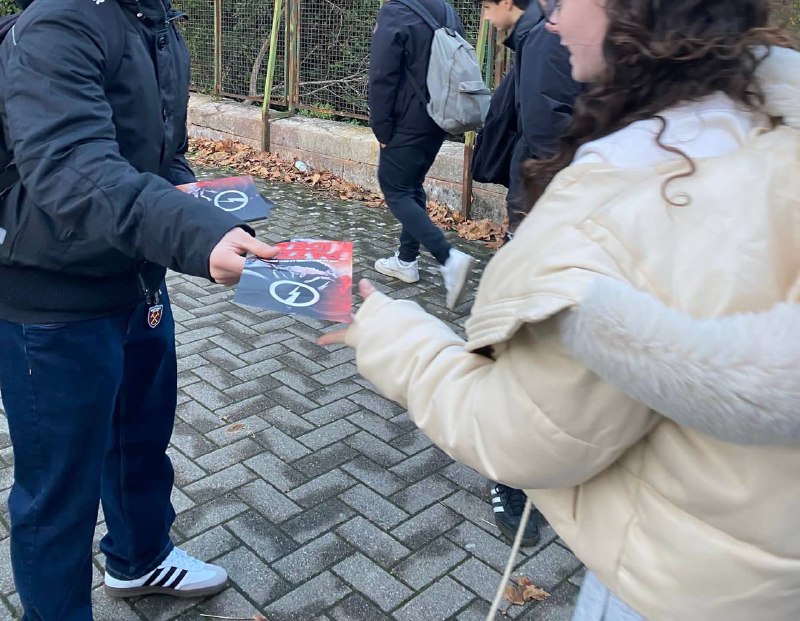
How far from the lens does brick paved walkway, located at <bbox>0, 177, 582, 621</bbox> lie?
260cm

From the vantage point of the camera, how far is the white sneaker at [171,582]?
99.5 inches

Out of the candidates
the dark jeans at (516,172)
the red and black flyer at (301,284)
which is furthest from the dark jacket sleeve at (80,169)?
the dark jeans at (516,172)

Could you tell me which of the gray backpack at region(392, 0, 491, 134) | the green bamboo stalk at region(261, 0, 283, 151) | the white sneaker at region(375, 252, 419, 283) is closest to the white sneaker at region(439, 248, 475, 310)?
the white sneaker at region(375, 252, 419, 283)

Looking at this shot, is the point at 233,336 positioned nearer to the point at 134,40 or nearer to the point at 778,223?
the point at 134,40

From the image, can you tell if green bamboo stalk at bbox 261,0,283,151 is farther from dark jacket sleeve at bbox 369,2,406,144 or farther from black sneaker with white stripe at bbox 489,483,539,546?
black sneaker with white stripe at bbox 489,483,539,546

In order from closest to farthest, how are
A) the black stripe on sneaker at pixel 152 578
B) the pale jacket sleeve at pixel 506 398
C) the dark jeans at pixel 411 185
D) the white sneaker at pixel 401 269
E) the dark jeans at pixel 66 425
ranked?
1. the pale jacket sleeve at pixel 506 398
2. the dark jeans at pixel 66 425
3. the black stripe on sneaker at pixel 152 578
4. the dark jeans at pixel 411 185
5. the white sneaker at pixel 401 269

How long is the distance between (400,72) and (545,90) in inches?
81.8

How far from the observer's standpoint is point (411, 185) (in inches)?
206

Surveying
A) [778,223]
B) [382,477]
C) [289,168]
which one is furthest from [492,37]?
[778,223]

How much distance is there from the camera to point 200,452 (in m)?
3.40

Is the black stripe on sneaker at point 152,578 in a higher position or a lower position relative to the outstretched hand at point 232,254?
lower

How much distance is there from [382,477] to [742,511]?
2.34 metres

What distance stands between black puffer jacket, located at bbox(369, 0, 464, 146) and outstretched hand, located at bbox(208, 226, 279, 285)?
136 inches

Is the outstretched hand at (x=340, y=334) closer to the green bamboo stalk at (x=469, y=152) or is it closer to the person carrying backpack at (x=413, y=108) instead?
the person carrying backpack at (x=413, y=108)
